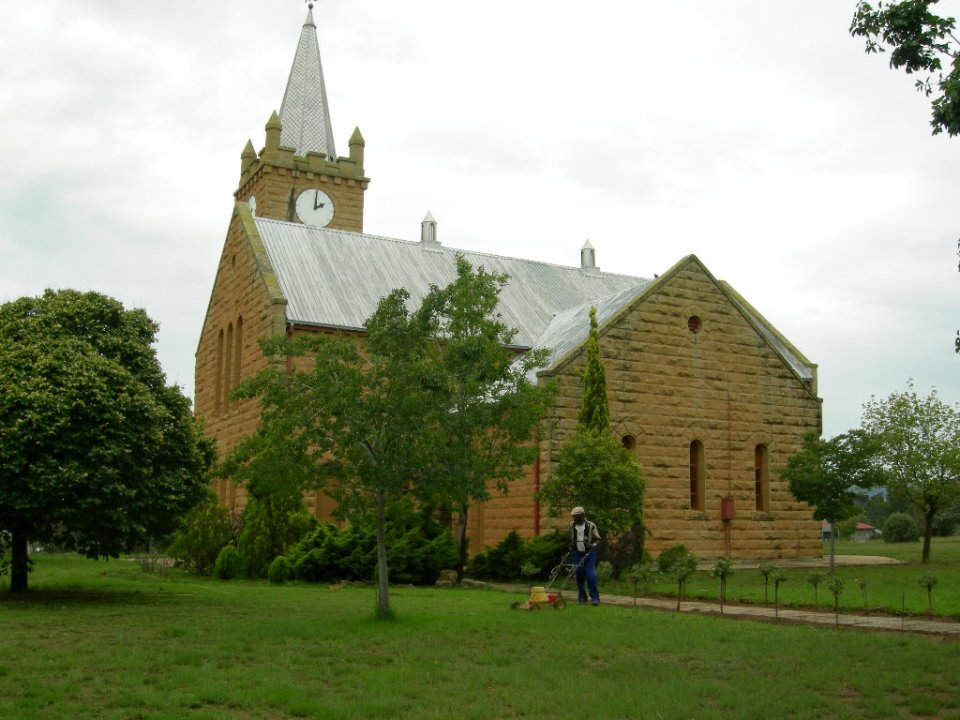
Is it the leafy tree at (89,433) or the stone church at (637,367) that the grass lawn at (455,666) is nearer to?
the leafy tree at (89,433)

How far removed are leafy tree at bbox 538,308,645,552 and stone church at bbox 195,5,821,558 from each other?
2162 mm

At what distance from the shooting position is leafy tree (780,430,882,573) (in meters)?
30.5

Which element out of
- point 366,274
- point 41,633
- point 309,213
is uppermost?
point 309,213

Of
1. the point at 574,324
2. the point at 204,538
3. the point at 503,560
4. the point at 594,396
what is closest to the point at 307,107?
the point at 574,324

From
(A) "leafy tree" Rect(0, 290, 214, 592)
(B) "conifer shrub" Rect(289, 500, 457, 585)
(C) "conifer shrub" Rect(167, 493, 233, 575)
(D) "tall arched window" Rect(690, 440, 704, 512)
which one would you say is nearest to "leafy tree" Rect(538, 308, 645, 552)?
(B) "conifer shrub" Rect(289, 500, 457, 585)

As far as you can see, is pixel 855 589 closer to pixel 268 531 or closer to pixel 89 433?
pixel 268 531

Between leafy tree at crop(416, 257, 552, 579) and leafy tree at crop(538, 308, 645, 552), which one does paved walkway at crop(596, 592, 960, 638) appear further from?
leafy tree at crop(538, 308, 645, 552)

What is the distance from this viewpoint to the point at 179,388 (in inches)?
845

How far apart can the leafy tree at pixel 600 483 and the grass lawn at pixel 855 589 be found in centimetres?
165

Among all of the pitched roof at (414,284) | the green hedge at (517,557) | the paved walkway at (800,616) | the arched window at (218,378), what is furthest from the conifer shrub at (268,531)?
the arched window at (218,378)

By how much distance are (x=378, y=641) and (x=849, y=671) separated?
595 cm

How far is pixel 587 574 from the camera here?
1886 centimetres

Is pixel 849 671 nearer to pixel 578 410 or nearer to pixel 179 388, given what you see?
pixel 179 388

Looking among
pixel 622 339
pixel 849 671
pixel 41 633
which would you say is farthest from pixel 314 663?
Result: pixel 622 339
